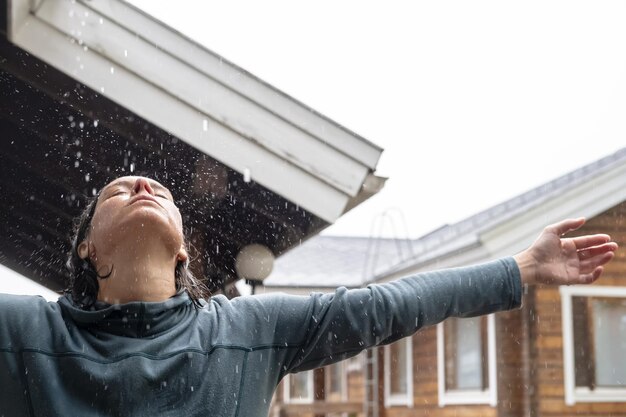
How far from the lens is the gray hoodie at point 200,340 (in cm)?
158

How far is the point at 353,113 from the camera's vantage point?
78.2 meters

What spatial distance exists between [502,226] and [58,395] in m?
6.73

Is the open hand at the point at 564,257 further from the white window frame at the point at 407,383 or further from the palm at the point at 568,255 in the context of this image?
the white window frame at the point at 407,383

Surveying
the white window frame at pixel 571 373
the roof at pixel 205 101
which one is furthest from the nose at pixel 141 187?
the white window frame at pixel 571 373

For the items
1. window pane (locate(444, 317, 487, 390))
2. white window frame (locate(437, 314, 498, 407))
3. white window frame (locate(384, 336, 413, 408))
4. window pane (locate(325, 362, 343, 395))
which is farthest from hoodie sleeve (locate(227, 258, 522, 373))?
window pane (locate(325, 362, 343, 395))

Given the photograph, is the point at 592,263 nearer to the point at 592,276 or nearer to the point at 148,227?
the point at 592,276

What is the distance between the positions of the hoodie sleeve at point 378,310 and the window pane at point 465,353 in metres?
7.52

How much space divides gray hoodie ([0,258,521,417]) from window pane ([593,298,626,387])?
6903 millimetres

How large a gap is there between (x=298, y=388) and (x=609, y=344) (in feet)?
36.8

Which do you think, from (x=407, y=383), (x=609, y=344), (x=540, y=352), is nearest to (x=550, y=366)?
(x=540, y=352)

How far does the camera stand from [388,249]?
51.0 ft

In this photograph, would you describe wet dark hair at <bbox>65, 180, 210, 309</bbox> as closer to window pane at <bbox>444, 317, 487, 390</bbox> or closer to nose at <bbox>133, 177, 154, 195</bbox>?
nose at <bbox>133, 177, 154, 195</bbox>

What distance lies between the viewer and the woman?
159 cm

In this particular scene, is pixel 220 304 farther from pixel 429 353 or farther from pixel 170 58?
pixel 429 353
